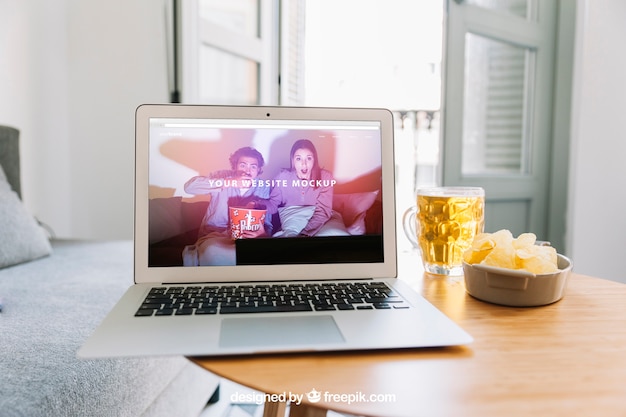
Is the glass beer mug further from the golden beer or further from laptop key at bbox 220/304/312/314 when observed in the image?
laptop key at bbox 220/304/312/314

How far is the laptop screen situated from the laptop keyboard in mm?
49

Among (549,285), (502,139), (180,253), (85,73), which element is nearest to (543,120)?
(502,139)

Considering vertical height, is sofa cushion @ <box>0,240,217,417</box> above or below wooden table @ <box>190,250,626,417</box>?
below

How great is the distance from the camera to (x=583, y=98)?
6.54 feet

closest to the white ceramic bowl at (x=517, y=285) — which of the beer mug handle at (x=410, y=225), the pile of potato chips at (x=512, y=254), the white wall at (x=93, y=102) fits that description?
the pile of potato chips at (x=512, y=254)

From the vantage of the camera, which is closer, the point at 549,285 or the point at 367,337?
the point at 367,337

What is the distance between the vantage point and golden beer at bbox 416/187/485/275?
2.72ft

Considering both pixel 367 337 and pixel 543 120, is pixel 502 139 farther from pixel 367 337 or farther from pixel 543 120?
pixel 367 337

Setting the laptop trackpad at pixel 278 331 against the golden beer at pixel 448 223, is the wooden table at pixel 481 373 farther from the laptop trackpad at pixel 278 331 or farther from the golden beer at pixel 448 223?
the golden beer at pixel 448 223

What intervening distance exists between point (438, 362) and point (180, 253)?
0.43 meters

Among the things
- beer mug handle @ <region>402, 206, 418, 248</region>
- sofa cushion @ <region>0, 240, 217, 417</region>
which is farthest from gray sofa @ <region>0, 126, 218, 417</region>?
beer mug handle @ <region>402, 206, 418, 248</region>

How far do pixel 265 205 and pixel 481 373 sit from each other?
43cm

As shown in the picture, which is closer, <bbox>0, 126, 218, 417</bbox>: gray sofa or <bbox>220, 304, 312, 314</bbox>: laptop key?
<bbox>220, 304, 312, 314</bbox>: laptop key

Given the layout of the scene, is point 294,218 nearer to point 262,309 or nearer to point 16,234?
point 262,309
